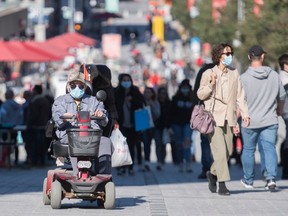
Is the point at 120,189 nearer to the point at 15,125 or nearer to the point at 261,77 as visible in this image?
the point at 261,77

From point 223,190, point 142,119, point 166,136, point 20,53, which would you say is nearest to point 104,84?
point 223,190

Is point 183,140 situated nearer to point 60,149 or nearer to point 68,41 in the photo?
point 60,149

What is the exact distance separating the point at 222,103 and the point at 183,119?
7463 millimetres

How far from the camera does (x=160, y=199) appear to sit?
17000 millimetres

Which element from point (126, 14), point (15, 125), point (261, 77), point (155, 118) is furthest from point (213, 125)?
point (126, 14)

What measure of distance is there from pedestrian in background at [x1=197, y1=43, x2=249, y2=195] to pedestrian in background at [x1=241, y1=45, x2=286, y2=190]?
0.70 metres

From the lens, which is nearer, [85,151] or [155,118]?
[85,151]

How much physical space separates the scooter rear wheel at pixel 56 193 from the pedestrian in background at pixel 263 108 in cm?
399

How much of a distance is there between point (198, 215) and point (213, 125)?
2.63 metres

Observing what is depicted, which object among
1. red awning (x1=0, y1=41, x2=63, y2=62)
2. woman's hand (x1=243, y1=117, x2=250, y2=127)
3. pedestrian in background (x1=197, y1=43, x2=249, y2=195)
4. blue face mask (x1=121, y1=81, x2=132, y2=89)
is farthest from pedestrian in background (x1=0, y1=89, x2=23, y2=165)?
red awning (x1=0, y1=41, x2=63, y2=62)

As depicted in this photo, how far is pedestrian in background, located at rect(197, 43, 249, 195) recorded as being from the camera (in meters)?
17.3

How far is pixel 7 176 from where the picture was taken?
919 inches

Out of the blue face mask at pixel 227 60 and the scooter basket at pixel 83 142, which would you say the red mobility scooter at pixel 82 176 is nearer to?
the scooter basket at pixel 83 142

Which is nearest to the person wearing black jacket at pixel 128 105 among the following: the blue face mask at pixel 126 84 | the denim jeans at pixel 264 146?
the blue face mask at pixel 126 84
